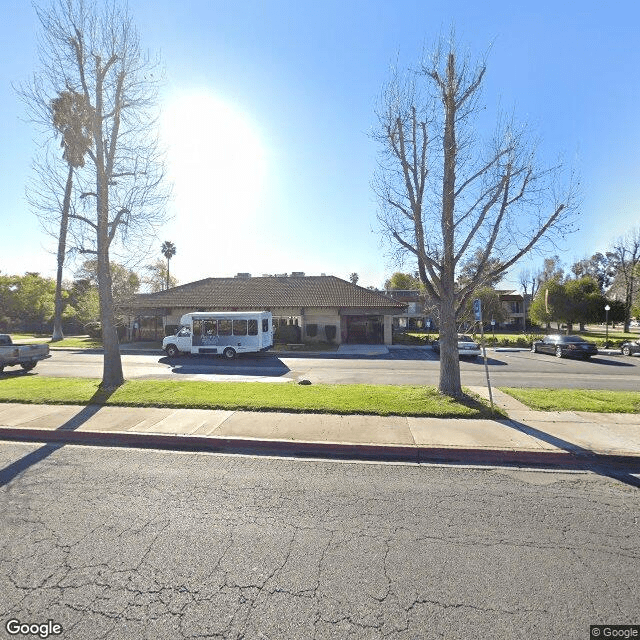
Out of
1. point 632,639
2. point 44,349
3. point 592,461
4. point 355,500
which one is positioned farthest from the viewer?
point 44,349

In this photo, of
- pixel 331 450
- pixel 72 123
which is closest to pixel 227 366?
pixel 72 123

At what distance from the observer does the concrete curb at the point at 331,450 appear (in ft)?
18.7

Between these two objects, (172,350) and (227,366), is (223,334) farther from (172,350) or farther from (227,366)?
(227,366)

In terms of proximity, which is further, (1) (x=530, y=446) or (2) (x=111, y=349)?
(2) (x=111, y=349)

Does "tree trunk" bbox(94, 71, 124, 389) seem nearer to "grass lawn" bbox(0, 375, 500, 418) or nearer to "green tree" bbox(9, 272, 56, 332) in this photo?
"grass lawn" bbox(0, 375, 500, 418)

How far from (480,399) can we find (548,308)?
36.5 meters

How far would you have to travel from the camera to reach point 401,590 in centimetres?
290

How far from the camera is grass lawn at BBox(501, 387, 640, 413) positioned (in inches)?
334

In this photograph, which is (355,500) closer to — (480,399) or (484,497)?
(484,497)

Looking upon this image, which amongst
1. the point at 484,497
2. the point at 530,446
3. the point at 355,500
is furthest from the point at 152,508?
the point at 530,446

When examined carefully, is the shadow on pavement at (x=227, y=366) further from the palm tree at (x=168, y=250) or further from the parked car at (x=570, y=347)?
the palm tree at (x=168, y=250)

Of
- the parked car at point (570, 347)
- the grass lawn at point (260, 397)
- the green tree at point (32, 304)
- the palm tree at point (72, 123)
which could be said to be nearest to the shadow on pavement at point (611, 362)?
the parked car at point (570, 347)

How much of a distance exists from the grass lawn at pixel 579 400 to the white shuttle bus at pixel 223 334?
45.1 ft

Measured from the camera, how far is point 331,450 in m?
6.12
